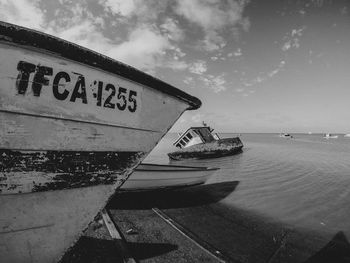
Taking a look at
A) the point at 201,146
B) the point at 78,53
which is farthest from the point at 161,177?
the point at 201,146

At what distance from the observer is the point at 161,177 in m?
6.72

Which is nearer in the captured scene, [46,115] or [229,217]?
[46,115]

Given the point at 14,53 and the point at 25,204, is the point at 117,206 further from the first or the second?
the point at 14,53

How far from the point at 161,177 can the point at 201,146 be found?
1376 cm

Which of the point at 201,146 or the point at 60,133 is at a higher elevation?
the point at 60,133

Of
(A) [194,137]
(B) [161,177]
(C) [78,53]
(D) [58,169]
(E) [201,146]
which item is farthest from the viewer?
(A) [194,137]

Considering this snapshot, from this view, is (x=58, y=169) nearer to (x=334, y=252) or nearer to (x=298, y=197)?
(x=334, y=252)

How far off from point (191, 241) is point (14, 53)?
3973mm

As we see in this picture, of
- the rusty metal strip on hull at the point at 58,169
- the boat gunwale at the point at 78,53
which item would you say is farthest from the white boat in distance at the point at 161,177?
the boat gunwale at the point at 78,53

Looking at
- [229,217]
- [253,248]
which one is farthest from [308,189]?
[253,248]

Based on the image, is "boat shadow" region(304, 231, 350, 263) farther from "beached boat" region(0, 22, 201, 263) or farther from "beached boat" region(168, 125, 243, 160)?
"beached boat" region(168, 125, 243, 160)

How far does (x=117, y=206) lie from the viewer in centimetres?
642

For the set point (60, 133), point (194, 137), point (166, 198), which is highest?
point (60, 133)

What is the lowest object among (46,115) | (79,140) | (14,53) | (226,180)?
(226,180)
